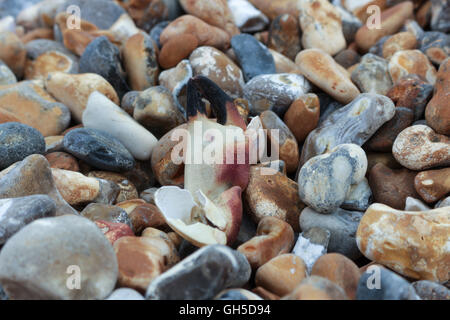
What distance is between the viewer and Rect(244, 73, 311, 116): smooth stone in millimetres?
2051

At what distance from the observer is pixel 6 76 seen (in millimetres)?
2391

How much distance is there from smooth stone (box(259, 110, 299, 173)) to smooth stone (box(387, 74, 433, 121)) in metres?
0.46

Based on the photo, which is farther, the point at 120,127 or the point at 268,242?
the point at 120,127

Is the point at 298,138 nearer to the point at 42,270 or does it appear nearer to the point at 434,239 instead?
the point at 434,239

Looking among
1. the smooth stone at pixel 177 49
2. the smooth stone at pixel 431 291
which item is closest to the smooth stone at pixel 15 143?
the smooth stone at pixel 177 49

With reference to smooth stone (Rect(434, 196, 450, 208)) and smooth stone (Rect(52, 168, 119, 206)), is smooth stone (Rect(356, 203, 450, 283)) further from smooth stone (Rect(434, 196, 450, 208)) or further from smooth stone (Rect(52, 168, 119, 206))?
smooth stone (Rect(52, 168, 119, 206))

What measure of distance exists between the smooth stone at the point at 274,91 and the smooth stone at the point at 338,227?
1.99ft

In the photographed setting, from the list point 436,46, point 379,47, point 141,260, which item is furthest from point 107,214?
point 436,46

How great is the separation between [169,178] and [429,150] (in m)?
0.97

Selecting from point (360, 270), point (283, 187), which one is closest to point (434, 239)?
point (360, 270)

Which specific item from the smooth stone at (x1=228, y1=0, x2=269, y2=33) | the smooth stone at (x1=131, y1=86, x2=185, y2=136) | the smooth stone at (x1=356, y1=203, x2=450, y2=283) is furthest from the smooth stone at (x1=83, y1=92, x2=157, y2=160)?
the smooth stone at (x1=228, y1=0, x2=269, y2=33)

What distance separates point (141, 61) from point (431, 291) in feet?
5.43

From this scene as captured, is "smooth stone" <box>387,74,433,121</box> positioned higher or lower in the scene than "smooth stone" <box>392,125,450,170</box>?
higher

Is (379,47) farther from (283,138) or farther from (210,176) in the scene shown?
(210,176)
